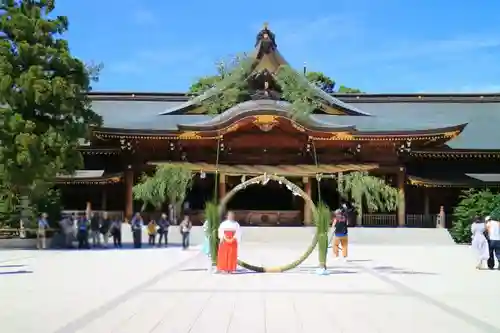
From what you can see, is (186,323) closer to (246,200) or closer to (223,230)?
(223,230)

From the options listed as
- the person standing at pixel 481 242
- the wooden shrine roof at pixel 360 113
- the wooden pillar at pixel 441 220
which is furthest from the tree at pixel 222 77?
the person standing at pixel 481 242

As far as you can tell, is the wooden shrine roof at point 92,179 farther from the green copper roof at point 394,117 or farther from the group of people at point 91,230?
the group of people at point 91,230

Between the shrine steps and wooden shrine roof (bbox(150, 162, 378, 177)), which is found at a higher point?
wooden shrine roof (bbox(150, 162, 378, 177))

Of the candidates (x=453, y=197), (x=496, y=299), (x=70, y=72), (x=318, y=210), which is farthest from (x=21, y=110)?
(x=453, y=197)

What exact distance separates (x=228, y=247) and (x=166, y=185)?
15.6 metres

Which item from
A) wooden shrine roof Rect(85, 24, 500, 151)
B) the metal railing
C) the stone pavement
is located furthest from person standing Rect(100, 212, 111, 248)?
the metal railing

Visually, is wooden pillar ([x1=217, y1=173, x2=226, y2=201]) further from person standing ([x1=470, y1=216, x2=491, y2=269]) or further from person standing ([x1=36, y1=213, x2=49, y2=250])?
person standing ([x1=470, y1=216, x2=491, y2=269])

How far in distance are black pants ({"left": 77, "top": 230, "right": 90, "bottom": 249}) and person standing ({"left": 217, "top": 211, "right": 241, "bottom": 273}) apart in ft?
34.9

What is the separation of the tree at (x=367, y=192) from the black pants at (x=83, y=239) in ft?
40.5

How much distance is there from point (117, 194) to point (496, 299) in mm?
25591

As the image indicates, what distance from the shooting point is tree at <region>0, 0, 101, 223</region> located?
21203 millimetres

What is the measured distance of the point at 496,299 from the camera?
9852 millimetres

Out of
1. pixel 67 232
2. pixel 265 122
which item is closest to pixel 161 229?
pixel 67 232

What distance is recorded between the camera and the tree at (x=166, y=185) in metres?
28.9
